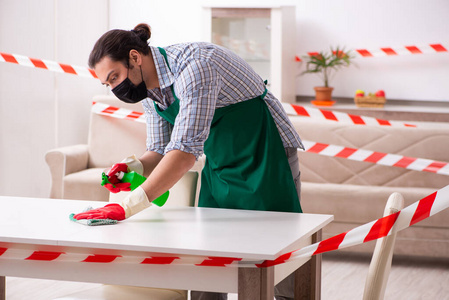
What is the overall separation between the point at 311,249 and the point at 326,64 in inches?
174

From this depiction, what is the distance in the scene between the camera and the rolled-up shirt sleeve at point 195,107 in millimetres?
2090

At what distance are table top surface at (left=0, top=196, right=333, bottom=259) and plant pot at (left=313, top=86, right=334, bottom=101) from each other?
397 centimetres

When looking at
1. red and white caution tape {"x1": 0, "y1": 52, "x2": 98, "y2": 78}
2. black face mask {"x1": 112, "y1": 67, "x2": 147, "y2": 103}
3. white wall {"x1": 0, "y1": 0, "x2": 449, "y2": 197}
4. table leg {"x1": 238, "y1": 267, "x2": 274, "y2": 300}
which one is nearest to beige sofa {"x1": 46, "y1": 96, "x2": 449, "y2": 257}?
white wall {"x1": 0, "y1": 0, "x2": 449, "y2": 197}

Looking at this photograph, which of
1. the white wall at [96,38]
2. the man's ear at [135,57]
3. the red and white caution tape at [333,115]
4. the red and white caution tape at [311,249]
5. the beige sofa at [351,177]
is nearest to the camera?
the red and white caution tape at [311,249]

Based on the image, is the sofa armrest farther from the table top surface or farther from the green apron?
the green apron

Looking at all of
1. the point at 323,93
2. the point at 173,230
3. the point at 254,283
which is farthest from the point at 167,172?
the point at 323,93

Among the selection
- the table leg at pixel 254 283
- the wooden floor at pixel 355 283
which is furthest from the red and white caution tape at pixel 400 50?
the table leg at pixel 254 283

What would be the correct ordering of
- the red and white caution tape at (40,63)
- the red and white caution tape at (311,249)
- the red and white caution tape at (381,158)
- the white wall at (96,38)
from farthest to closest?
1. the white wall at (96,38)
2. the red and white caution tape at (40,63)
3. the red and white caution tape at (381,158)
4. the red and white caution tape at (311,249)

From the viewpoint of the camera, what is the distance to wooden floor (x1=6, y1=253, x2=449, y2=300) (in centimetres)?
344

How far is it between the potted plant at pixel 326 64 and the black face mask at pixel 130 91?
12.9ft

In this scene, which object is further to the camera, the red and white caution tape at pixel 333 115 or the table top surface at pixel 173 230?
the red and white caution tape at pixel 333 115

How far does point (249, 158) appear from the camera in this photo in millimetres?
2311

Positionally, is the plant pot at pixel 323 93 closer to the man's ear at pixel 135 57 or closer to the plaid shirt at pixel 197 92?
the plaid shirt at pixel 197 92

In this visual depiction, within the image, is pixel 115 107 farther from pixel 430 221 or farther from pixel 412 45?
pixel 412 45
